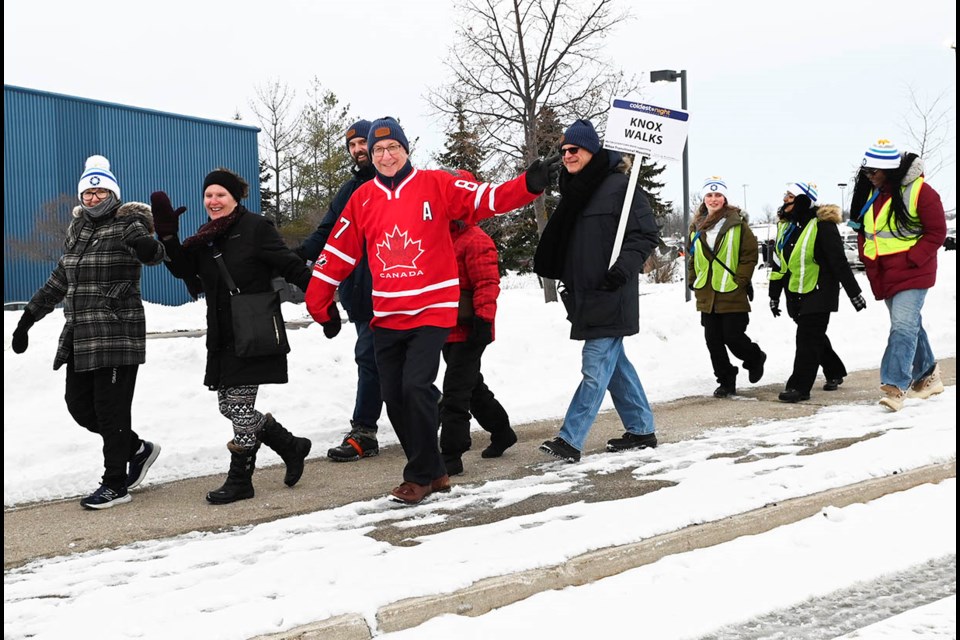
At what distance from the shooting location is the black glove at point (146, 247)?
18.2ft

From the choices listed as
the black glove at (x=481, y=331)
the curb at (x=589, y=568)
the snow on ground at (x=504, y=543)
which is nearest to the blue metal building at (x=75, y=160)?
the snow on ground at (x=504, y=543)

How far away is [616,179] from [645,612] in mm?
3176

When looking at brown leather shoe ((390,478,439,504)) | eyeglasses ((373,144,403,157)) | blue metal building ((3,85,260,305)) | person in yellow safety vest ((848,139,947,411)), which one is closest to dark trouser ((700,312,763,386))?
person in yellow safety vest ((848,139,947,411))

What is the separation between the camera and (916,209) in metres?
7.39

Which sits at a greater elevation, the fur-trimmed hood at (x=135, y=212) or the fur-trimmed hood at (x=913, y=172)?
→ the fur-trimmed hood at (x=913, y=172)

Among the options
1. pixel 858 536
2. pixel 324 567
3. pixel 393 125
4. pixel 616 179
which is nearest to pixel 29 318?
pixel 393 125

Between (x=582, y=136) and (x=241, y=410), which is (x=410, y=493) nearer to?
(x=241, y=410)

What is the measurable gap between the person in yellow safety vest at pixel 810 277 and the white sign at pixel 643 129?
2.50m

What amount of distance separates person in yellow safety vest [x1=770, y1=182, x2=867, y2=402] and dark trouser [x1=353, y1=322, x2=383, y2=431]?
3526mm

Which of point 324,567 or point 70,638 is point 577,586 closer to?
point 324,567

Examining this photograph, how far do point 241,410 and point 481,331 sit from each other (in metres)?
1.42

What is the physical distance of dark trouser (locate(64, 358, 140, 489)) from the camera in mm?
5707

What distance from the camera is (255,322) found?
18.2ft

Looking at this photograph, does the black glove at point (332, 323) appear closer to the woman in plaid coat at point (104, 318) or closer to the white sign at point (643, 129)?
the woman in plaid coat at point (104, 318)
